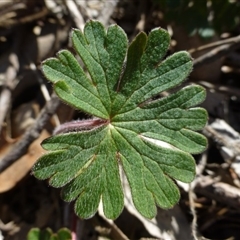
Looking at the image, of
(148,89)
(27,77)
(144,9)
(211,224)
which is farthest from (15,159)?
(144,9)

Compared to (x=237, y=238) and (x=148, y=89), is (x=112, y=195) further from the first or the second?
(x=237, y=238)

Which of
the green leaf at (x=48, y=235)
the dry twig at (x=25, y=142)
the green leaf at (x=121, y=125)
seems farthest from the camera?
the dry twig at (x=25, y=142)

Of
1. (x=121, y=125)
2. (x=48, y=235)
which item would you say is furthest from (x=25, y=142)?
(x=121, y=125)

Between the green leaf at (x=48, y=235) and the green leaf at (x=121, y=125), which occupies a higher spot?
the green leaf at (x=121, y=125)

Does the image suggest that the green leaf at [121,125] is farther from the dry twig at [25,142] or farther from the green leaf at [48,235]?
the dry twig at [25,142]

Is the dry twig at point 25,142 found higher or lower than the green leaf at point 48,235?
higher

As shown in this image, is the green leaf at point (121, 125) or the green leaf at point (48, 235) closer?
the green leaf at point (121, 125)

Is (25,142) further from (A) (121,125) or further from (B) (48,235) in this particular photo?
(A) (121,125)

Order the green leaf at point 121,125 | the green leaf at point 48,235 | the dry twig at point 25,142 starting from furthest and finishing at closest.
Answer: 1. the dry twig at point 25,142
2. the green leaf at point 48,235
3. the green leaf at point 121,125

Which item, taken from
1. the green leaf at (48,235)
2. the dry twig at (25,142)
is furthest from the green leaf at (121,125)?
the dry twig at (25,142)
